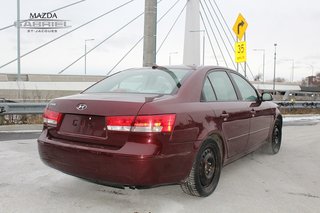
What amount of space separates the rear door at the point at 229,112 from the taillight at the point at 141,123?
3.04 ft

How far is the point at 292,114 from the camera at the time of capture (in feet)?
52.0

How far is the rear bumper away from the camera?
3432 millimetres

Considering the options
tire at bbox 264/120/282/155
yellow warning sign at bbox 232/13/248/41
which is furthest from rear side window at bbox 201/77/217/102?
yellow warning sign at bbox 232/13/248/41

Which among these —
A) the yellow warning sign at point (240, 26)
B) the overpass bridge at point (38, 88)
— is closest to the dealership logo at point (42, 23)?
the overpass bridge at point (38, 88)

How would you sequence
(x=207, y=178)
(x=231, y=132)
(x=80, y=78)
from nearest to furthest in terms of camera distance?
(x=207, y=178) → (x=231, y=132) → (x=80, y=78)

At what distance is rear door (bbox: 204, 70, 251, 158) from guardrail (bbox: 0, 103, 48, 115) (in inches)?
241

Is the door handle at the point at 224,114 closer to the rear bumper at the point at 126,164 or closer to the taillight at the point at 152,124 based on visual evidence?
the rear bumper at the point at 126,164

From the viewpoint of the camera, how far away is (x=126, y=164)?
3.44m

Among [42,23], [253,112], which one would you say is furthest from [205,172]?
[42,23]

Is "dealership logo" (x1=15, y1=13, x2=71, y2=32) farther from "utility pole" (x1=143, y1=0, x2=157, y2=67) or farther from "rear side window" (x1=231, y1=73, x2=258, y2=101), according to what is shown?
"rear side window" (x1=231, y1=73, x2=258, y2=101)

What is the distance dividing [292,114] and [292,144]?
8.48m

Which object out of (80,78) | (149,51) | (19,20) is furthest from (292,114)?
(80,78)

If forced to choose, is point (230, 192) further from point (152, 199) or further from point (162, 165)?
point (162, 165)

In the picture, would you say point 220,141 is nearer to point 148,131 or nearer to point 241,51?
point 148,131
